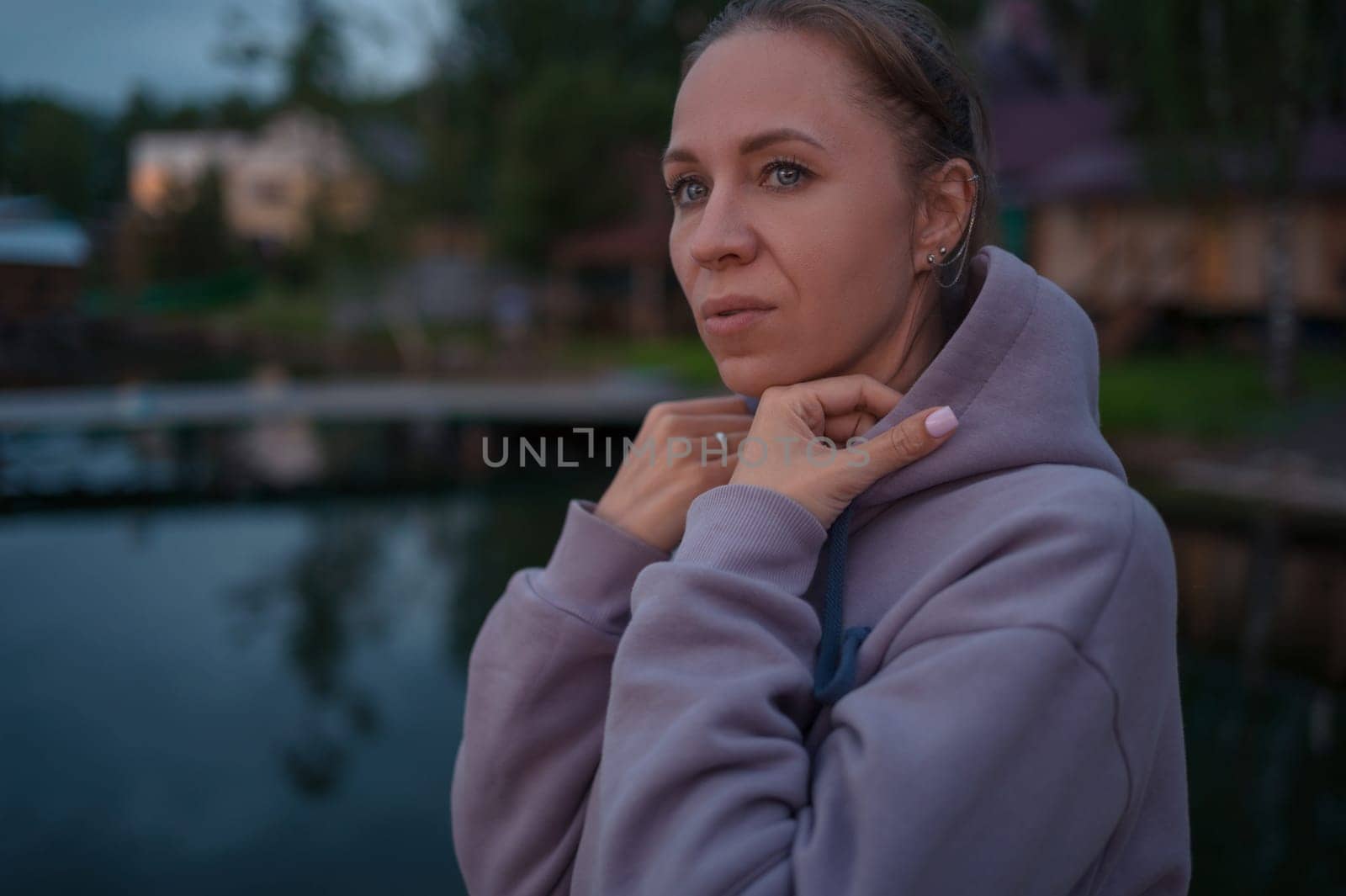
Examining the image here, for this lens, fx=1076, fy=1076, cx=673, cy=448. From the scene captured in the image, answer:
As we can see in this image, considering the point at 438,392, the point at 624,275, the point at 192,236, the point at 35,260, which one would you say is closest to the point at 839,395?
the point at 438,392

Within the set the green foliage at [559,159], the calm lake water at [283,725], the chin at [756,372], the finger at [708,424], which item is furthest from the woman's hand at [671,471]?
the green foliage at [559,159]

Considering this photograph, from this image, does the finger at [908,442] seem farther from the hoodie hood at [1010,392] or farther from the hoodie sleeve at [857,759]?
the hoodie sleeve at [857,759]

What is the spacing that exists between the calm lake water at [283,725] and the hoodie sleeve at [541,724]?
328 centimetres

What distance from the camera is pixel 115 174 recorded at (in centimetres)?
1647

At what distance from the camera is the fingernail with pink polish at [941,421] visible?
0.96 metres

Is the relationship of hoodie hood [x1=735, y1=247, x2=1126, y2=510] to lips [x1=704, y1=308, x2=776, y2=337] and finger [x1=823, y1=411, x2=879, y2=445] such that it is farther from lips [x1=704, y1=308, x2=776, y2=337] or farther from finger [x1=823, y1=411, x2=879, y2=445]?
lips [x1=704, y1=308, x2=776, y2=337]

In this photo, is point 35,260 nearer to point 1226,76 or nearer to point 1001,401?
point 1226,76

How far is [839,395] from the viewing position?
1037mm

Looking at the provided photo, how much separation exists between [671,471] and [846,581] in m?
0.28

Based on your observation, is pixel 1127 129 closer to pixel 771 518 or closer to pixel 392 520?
pixel 392 520

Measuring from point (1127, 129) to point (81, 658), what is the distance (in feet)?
39.3

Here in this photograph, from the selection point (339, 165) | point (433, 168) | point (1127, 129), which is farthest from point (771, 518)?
point (339, 165)

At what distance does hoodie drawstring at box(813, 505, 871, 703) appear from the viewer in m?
0.90

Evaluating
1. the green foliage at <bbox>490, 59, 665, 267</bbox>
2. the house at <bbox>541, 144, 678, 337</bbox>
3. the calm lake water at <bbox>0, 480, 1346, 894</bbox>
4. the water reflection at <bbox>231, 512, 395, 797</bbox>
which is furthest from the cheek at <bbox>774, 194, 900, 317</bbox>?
the green foliage at <bbox>490, 59, 665, 267</bbox>
